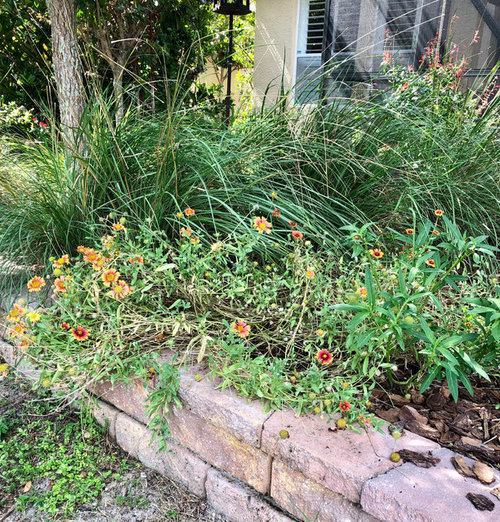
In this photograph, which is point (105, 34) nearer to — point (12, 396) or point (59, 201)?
point (59, 201)

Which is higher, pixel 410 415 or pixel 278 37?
pixel 278 37

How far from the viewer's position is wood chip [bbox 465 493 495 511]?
975mm

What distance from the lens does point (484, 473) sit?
108 cm

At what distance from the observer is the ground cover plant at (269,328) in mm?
1291

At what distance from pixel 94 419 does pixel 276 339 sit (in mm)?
798

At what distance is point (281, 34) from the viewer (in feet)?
19.2

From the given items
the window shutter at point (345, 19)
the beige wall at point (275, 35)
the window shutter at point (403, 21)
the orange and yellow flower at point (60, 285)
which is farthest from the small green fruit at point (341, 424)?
the beige wall at point (275, 35)

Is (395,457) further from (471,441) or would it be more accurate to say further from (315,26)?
(315,26)

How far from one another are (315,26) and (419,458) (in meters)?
6.02

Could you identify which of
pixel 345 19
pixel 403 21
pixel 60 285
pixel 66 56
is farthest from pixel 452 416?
pixel 345 19

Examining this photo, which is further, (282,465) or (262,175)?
(262,175)

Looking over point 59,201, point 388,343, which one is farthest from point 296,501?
point 59,201

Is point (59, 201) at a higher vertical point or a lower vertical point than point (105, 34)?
lower

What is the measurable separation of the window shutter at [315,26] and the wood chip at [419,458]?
18.9 feet
